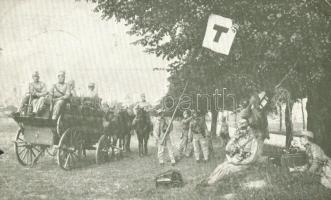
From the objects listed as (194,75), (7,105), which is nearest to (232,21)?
(194,75)

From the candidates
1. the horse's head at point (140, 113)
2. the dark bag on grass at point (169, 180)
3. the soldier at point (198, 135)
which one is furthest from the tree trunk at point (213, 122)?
the dark bag on grass at point (169, 180)

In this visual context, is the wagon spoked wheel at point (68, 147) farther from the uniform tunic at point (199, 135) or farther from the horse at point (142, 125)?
the uniform tunic at point (199, 135)

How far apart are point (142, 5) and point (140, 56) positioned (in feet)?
3.93

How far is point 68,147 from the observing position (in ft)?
32.7

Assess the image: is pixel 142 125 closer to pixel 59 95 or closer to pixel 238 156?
pixel 59 95

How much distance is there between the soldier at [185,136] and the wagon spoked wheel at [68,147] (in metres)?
2.41

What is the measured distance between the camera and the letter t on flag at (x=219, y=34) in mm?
8539

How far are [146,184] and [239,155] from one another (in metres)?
1.78

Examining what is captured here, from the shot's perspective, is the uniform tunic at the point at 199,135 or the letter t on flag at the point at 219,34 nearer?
the letter t on flag at the point at 219,34

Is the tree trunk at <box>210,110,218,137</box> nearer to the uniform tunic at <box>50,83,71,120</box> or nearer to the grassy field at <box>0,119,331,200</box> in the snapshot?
the grassy field at <box>0,119,331,200</box>

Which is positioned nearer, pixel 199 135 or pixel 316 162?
pixel 316 162

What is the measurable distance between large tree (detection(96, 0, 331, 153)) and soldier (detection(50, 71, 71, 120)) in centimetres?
181

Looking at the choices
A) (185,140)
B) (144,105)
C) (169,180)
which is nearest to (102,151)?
(144,105)

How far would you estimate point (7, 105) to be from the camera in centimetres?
902
